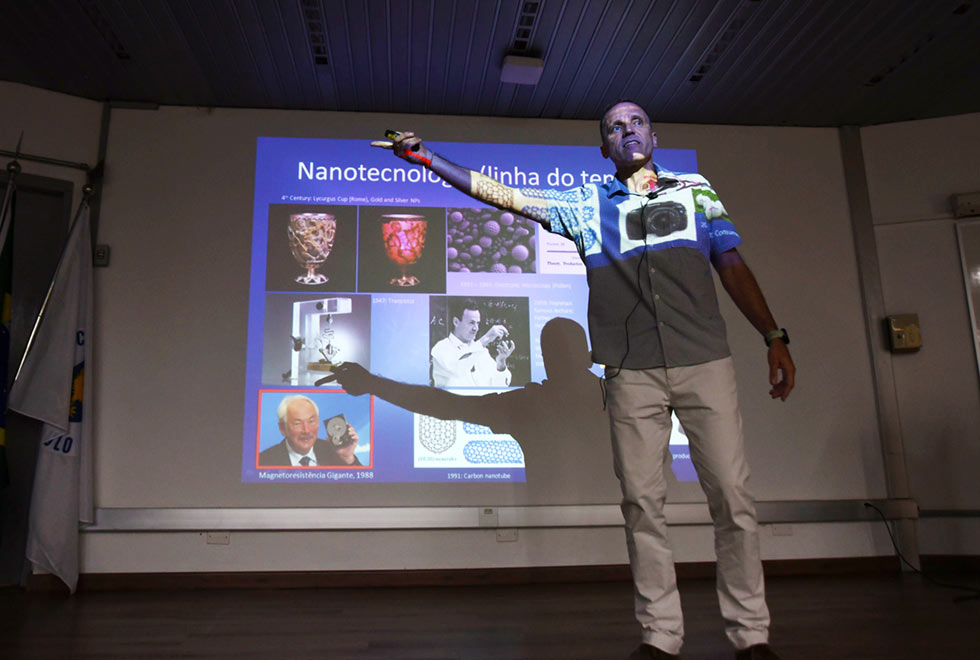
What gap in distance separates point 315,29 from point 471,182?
1.76 metres

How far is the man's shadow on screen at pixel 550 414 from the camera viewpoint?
3.58 metres

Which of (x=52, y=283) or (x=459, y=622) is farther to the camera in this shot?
(x=52, y=283)

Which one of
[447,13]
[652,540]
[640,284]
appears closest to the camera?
[652,540]

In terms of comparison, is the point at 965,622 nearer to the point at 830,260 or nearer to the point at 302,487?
the point at 830,260

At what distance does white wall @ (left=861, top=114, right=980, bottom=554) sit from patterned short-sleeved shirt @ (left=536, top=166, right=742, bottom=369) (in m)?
2.67

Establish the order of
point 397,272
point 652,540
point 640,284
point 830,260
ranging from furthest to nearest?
point 830,260 → point 397,272 → point 640,284 → point 652,540

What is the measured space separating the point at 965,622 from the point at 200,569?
3296 millimetres

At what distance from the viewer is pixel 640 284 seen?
1.92 metres

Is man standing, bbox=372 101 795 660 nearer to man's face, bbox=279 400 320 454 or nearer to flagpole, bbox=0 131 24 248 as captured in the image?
man's face, bbox=279 400 320 454

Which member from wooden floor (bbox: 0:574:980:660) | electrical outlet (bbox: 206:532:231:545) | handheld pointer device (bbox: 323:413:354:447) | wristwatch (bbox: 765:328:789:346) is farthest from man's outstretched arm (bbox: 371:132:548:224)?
electrical outlet (bbox: 206:532:231:545)

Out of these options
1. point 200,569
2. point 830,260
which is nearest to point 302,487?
point 200,569

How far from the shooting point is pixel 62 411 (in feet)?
10.9

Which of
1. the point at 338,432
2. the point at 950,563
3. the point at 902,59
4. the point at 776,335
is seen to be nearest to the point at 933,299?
the point at 902,59

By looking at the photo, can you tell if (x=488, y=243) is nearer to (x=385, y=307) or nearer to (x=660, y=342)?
(x=385, y=307)
